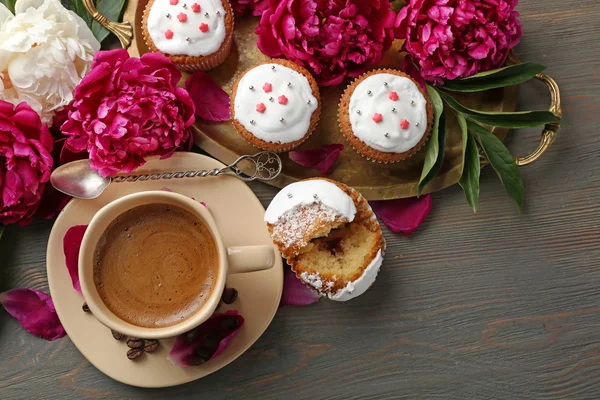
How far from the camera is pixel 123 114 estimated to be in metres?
1.08

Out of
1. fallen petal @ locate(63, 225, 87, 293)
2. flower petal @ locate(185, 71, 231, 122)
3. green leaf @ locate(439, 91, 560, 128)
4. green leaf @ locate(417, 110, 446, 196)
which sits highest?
flower petal @ locate(185, 71, 231, 122)

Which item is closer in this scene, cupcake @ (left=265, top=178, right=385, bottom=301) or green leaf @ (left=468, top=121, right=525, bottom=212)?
cupcake @ (left=265, top=178, right=385, bottom=301)

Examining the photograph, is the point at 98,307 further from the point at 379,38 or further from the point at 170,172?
the point at 379,38

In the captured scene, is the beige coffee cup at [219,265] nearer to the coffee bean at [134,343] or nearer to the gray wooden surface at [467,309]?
the coffee bean at [134,343]

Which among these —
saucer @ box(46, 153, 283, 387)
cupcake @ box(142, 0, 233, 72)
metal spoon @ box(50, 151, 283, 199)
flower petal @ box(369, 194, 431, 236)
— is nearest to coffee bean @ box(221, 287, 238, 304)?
saucer @ box(46, 153, 283, 387)

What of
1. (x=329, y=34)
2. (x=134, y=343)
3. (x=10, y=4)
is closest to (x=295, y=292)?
(x=134, y=343)

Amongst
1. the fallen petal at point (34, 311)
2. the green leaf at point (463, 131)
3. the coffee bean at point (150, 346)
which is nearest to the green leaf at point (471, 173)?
the green leaf at point (463, 131)

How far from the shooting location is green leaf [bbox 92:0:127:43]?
1234 mm

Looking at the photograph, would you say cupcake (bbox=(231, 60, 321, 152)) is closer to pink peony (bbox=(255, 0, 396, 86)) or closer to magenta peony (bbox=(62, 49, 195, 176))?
pink peony (bbox=(255, 0, 396, 86))

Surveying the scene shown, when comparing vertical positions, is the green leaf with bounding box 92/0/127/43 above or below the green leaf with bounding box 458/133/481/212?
above

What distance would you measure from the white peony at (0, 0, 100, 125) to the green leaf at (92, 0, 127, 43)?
0.09m

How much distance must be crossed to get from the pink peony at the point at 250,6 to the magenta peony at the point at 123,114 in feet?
0.85

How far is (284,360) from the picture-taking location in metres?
1.24

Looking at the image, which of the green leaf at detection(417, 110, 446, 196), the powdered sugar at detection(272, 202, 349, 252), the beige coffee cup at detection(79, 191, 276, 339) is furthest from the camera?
the green leaf at detection(417, 110, 446, 196)
